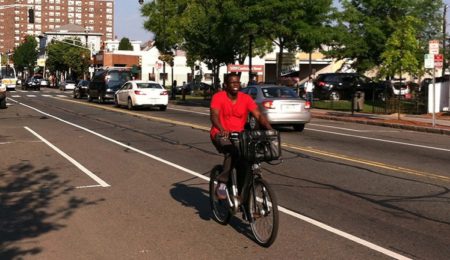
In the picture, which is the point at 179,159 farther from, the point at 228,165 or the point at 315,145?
the point at 228,165

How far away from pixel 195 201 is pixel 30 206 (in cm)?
215

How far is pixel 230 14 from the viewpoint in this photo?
31062mm

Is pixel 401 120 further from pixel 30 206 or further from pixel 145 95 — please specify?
pixel 30 206

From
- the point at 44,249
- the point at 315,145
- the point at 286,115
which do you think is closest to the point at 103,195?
the point at 44,249

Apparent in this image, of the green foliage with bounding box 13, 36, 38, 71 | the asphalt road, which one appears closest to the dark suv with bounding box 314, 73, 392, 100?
the asphalt road

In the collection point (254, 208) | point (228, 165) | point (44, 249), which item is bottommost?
point (44, 249)

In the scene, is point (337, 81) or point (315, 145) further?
point (337, 81)

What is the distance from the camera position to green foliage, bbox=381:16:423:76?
827 inches

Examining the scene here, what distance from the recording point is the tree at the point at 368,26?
33812mm

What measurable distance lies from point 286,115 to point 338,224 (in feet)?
36.8

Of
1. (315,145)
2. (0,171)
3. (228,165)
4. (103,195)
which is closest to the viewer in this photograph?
(228,165)

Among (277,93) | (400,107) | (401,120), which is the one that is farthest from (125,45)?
(277,93)

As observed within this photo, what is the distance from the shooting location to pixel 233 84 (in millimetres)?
6109

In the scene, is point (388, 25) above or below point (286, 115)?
above
